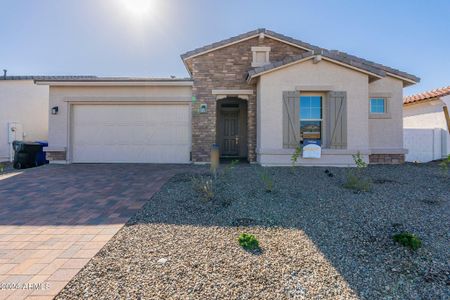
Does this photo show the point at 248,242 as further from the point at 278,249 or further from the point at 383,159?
the point at 383,159

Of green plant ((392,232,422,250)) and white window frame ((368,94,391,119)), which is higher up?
white window frame ((368,94,391,119))

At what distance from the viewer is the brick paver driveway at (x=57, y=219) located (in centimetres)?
264

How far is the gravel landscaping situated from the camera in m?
2.42

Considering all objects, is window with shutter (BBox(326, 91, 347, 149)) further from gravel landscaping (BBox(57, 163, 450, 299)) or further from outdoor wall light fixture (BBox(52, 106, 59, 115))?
outdoor wall light fixture (BBox(52, 106, 59, 115))

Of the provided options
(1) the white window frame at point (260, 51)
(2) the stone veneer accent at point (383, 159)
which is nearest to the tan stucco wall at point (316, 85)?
(2) the stone veneer accent at point (383, 159)

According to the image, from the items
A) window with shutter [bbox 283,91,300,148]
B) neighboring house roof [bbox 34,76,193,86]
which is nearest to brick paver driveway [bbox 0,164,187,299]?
neighboring house roof [bbox 34,76,193,86]

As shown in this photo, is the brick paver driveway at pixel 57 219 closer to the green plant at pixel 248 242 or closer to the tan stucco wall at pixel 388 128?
the green plant at pixel 248 242

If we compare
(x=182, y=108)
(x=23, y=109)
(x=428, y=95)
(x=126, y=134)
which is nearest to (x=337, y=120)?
(x=182, y=108)

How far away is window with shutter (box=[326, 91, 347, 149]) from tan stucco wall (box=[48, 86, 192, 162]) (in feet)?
17.6

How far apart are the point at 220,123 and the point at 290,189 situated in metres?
8.45

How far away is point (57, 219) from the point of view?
14.0ft

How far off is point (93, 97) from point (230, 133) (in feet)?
22.2

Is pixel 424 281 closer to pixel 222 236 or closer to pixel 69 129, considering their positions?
pixel 222 236

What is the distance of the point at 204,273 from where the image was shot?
2660 millimetres
